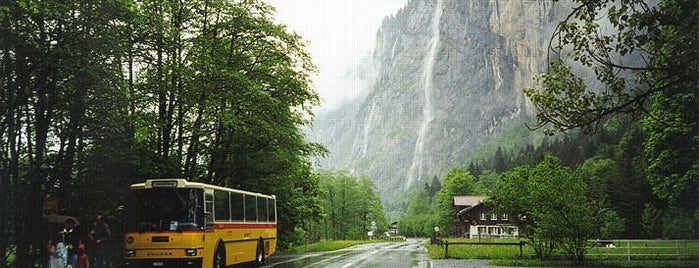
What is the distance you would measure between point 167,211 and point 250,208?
515 cm

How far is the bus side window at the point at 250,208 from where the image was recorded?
21969mm

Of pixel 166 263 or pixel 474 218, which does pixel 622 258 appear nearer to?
pixel 166 263

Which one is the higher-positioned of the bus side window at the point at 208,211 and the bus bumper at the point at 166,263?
the bus side window at the point at 208,211

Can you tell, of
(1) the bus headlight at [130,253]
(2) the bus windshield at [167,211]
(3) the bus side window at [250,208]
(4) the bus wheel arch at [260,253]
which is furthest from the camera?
(4) the bus wheel arch at [260,253]

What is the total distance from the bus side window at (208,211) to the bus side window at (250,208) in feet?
12.3

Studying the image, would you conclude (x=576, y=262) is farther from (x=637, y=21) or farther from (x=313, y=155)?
(x=637, y=21)

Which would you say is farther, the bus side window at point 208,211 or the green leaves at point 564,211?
the green leaves at point 564,211

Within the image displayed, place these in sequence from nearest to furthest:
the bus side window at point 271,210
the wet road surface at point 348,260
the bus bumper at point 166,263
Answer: the bus bumper at point 166,263 < the wet road surface at point 348,260 < the bus side window at point 271,210

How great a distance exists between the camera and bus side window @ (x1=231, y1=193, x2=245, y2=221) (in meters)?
20.3

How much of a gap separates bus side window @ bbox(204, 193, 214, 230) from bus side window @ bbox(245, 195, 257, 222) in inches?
147

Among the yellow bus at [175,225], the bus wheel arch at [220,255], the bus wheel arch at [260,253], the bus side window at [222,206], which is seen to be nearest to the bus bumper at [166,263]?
the yellow bus at [175,225]

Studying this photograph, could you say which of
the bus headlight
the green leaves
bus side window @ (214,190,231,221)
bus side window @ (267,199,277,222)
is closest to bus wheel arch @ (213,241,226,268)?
bus side window @ (214,190,231,221)

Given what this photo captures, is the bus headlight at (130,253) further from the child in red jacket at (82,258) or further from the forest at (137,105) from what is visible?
the forest at (137,105)

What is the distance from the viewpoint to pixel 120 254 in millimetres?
22922
